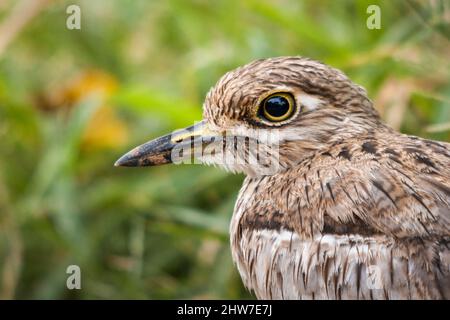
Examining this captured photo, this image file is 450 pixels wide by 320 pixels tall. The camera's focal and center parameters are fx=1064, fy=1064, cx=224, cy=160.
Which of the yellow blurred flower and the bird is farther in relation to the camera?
the yellow blurred flower

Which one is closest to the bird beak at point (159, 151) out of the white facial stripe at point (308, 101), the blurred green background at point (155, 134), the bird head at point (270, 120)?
the bird head at point (270, 120)

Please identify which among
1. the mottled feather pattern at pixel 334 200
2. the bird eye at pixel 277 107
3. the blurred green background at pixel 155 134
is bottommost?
the mottled feather pattern at pixel 334 200

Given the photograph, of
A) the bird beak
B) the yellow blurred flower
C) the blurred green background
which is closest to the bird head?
the bird beak

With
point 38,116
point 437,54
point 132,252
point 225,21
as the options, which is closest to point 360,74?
point 437,54

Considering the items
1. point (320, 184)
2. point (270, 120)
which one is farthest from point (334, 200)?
point (270, 120)

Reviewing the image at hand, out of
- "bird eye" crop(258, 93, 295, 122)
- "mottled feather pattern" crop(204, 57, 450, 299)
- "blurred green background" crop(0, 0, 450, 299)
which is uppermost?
"blurred green background" crop(0, 0, 450, 299)

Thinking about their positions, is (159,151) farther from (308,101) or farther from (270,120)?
(308,101)

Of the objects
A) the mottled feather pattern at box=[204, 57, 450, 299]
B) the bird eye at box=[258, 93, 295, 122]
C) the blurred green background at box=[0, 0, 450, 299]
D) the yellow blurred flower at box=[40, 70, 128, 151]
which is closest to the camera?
the mottled feather pattern at box=[204, 57, 450, 299]

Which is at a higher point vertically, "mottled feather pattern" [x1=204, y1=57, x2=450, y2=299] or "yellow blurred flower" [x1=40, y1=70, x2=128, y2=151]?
"yellow blurred flower" [x1=40, y1=70, x2=128, y2=151]

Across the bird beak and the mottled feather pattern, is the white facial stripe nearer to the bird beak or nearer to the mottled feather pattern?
the mottled feather pattern

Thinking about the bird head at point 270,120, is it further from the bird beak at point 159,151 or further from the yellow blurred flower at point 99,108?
the yellow blurred flower at point 99,108
